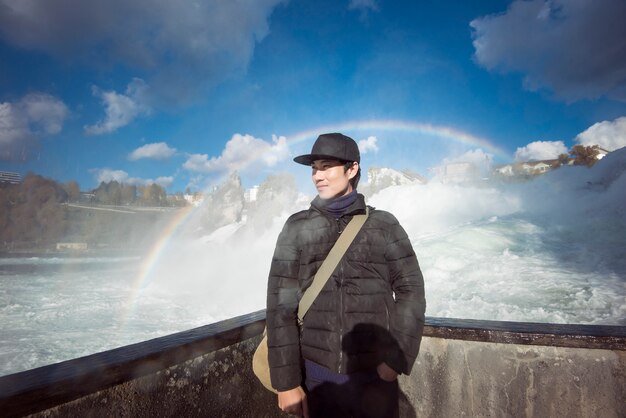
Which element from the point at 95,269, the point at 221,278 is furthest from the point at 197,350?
the point at 95,269

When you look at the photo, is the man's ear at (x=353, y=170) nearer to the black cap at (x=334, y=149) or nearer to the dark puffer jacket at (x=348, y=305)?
the black cap at (x=334, y=149)

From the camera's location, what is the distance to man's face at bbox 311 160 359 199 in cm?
206

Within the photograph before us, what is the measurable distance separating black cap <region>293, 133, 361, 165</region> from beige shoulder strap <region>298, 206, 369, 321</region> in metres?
0.45

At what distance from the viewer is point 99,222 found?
310ft

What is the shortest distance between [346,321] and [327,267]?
30 centimetres

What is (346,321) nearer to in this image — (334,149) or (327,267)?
(327,267)

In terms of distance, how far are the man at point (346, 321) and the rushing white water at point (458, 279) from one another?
606 inches

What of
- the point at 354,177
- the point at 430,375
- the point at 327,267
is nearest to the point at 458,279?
the point at 430,375

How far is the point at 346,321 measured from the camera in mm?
1780

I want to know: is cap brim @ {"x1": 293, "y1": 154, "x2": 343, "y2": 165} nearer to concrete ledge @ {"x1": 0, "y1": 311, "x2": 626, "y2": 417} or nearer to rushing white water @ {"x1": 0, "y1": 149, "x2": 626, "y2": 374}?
concrete ledge @ {"x1": 0, "y1": 311, "x2": 626, "y2": 417}

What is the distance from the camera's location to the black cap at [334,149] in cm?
200

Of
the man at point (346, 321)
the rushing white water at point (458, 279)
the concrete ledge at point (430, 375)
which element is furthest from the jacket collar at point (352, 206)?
the rushing white water at point (458, 279)

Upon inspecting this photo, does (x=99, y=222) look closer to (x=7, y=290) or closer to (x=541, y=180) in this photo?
(x=7, y=290)

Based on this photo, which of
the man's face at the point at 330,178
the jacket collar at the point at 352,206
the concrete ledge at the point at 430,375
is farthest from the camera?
the man's face at the point at 330,178
